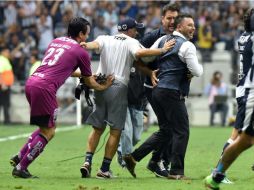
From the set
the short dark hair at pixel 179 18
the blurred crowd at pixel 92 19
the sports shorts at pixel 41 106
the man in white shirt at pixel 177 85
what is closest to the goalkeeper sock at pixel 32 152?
the sports shorts at pixel 41 106

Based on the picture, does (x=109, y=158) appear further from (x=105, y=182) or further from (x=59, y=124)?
(x=59, y=124)

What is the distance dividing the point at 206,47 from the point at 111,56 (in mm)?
18174

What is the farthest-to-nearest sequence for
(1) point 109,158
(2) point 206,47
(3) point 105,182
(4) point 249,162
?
(2) point 206,47 < (4) point 249,162 < (1) point 109,158 < (3) point 105,182

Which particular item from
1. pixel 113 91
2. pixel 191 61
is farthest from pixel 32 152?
pixel 191 61

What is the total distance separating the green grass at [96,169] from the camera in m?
10.6

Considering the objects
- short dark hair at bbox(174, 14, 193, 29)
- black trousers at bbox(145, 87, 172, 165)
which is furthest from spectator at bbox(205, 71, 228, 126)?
short dark hair at bbox(174, 14, 193, 29)

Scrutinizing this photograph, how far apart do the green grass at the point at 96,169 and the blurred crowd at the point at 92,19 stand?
31.5ft

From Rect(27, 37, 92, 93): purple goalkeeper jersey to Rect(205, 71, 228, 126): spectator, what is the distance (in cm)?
1697

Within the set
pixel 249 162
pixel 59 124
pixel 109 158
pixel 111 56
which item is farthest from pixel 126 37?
pixel 59 124

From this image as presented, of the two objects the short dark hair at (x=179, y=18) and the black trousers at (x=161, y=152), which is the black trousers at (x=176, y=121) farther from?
the short dark hair at (x=179, y=18)

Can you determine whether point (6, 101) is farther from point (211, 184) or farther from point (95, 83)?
point (211, 184)

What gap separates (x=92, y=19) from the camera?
2983 cm

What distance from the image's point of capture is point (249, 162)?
14.5m

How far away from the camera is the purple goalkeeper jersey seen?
11.4 m
